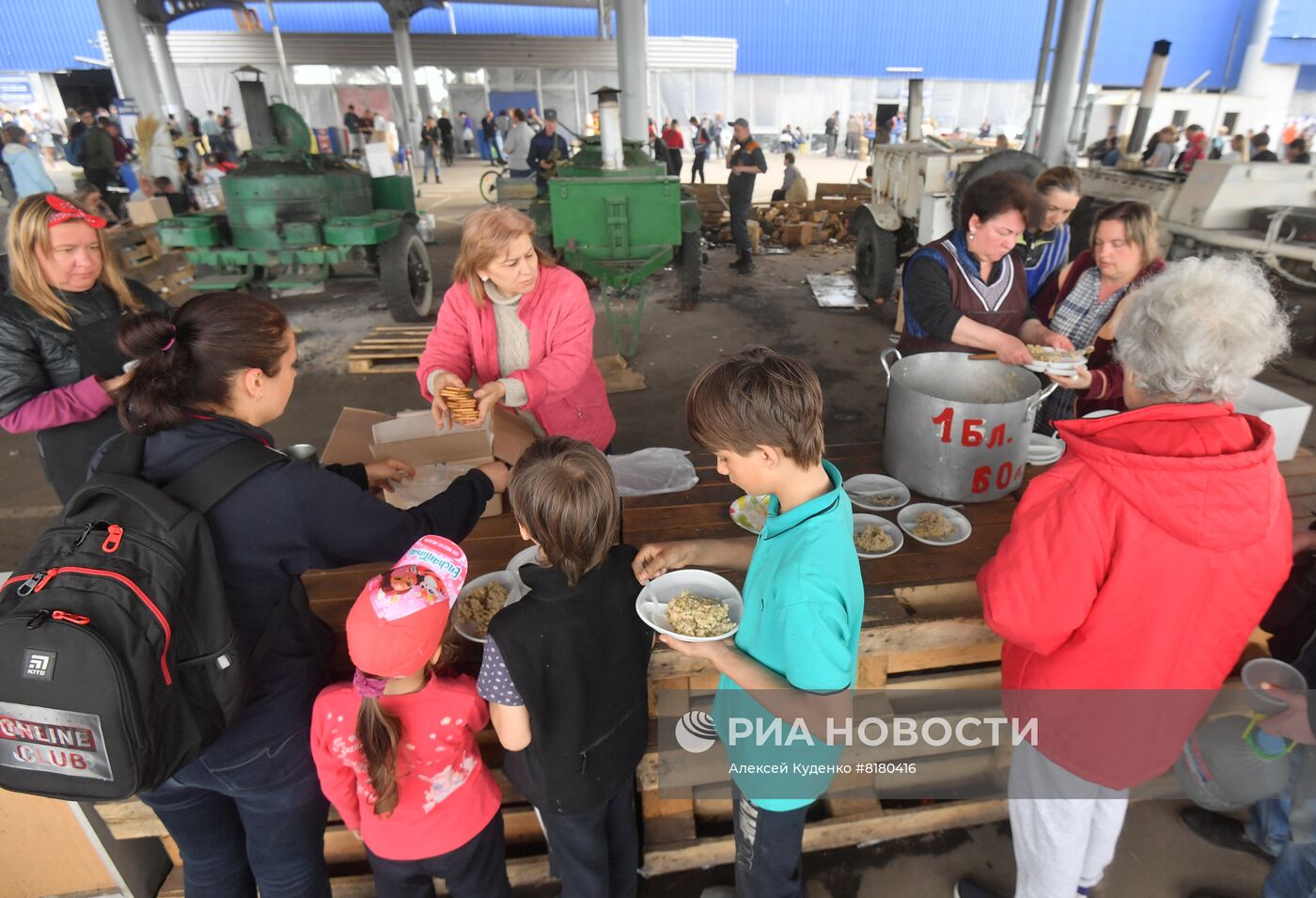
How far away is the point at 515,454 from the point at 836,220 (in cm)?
1058

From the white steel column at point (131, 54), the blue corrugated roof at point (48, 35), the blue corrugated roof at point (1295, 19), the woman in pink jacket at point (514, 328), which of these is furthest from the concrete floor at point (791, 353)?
the blue corrugated roof at point (1295, 19)

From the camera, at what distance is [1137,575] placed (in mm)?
1429

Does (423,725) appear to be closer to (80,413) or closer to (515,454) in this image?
(515,454)

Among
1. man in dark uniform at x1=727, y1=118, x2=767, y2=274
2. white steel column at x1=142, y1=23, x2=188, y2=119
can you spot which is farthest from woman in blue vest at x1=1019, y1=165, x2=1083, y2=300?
white steel column at x1=142, y1=23, x2=188, y2=119

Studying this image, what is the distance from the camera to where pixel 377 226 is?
23.4 feet

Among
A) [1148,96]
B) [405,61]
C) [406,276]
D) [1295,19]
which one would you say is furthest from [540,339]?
[1295,19]

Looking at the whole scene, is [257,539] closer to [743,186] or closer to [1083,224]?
[1083,224]

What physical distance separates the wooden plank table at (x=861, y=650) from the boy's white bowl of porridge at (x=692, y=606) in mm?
195

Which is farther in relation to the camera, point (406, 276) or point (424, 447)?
point (406, 276)

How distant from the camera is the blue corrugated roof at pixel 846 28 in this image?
25.7 metres

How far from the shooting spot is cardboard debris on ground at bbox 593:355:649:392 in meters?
6.02

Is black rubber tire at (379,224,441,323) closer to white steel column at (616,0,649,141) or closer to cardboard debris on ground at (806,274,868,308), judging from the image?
white steel column at (616,0,649,141)

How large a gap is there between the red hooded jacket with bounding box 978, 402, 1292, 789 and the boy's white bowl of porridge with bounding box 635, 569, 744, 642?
1.90 ft

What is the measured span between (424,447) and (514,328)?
633 mm
